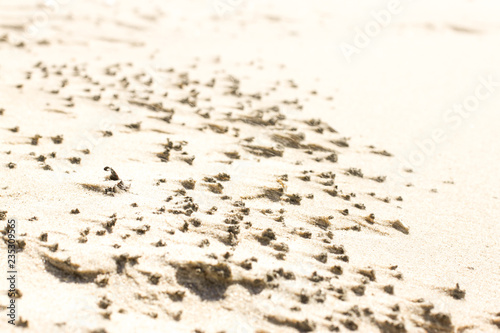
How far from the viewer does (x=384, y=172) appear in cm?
429

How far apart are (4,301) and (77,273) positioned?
0.36 metres

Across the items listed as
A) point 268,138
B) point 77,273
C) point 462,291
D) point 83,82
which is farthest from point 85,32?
point 462,291

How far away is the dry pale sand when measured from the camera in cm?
253

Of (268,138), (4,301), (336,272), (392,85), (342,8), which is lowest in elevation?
(4,301)

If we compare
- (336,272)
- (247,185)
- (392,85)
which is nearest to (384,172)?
(247,185)

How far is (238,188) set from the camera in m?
3.55

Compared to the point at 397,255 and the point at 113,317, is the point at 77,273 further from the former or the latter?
the point at 397,255

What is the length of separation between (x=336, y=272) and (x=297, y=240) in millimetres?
346

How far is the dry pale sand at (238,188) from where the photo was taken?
253 cm

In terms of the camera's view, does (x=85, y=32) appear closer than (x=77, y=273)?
No

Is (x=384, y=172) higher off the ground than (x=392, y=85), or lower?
lower

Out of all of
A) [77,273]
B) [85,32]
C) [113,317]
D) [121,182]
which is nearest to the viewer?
[113,317]

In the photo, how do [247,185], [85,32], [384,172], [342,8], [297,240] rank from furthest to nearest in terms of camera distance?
[342,8]
[85,32]
[384,172]
[247,185]
[297,240]

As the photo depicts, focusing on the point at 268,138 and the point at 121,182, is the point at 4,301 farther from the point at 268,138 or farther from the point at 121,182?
the point at 268,138
